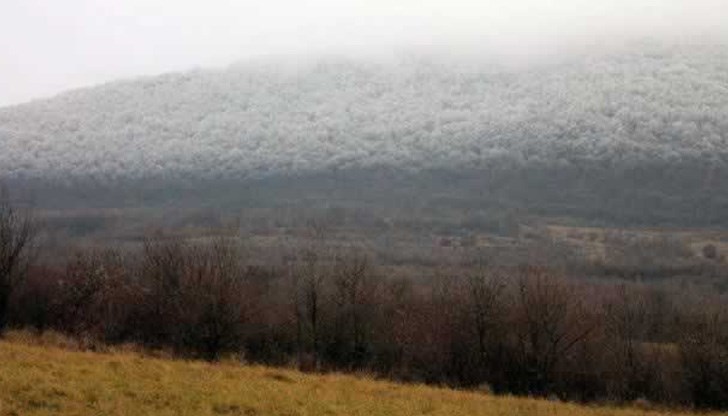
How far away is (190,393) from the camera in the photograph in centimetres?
2506

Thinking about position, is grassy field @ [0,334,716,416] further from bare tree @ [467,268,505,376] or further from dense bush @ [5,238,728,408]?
bare tree @ [467,268,505,376]

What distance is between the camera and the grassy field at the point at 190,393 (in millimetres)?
21625

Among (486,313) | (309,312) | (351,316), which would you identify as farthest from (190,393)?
(351,316)

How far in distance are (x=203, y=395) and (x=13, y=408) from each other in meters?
6.36

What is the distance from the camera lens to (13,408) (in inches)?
780

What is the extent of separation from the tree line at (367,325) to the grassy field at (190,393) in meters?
18.0

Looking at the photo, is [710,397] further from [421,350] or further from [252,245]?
[252,245]

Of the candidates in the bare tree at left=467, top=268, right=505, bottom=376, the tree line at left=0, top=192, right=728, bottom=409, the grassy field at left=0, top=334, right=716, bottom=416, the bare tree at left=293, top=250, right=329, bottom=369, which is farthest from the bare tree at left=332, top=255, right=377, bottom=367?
the grassy field at left=0, top=334, right=716, bottom=416

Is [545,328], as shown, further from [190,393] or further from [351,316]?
[190,393]

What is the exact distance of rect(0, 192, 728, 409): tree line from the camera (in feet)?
184

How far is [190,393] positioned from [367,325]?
141 feet

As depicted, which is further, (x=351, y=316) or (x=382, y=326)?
(x=382, y=326)

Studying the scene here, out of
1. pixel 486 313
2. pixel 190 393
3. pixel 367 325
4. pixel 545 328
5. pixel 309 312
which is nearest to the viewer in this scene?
pixel 190 393

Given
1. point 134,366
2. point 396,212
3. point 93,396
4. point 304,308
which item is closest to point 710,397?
point 304,308
